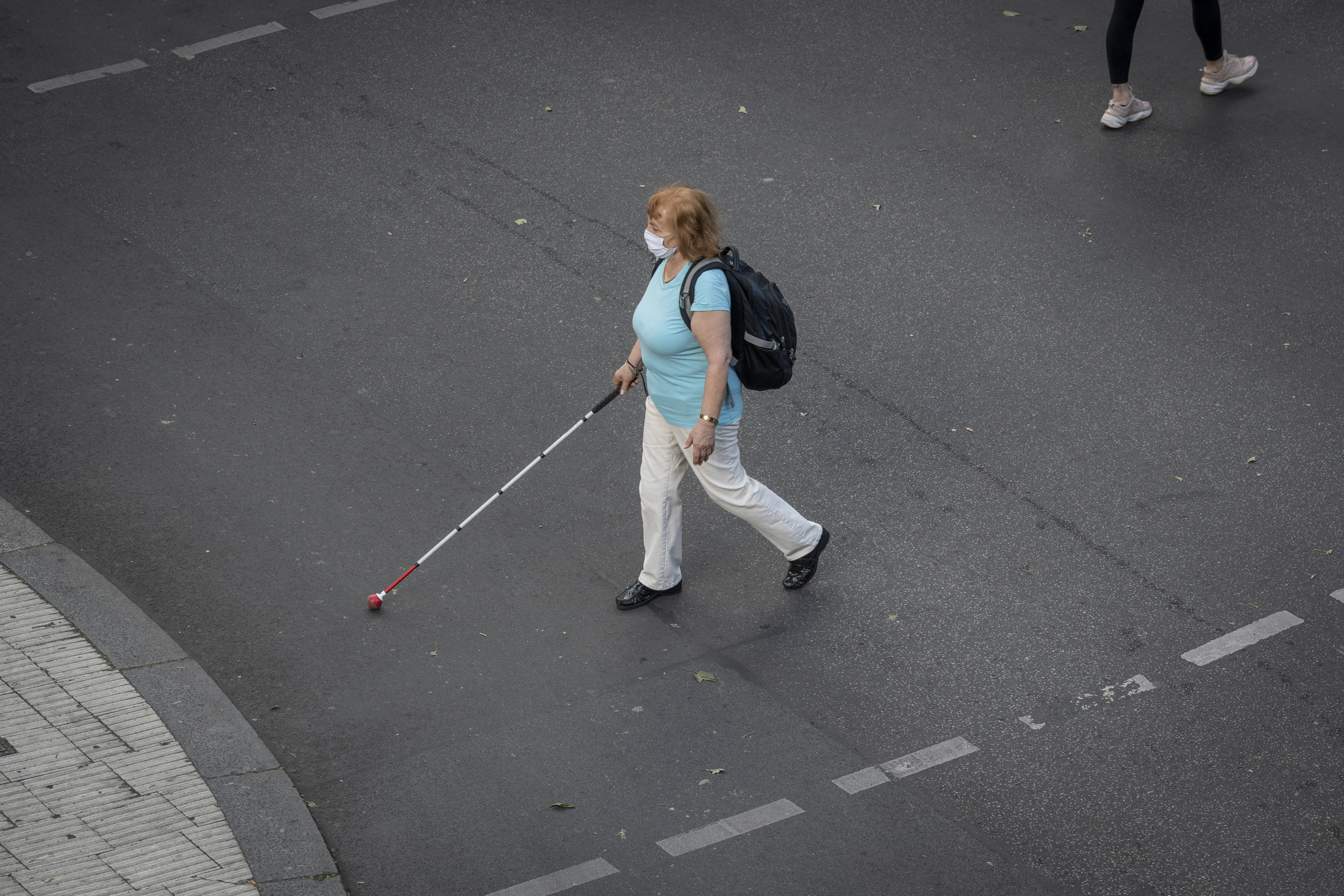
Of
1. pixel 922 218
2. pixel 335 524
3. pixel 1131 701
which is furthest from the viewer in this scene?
pixel 922 218

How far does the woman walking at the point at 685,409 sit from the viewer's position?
207 inches

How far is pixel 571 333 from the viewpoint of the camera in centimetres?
763

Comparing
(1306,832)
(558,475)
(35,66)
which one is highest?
(35,66)

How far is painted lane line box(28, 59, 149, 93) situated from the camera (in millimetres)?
9625

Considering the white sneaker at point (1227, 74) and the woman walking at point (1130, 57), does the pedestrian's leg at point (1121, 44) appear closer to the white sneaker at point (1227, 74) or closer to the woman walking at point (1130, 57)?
the woman walking at point (1130, 57)

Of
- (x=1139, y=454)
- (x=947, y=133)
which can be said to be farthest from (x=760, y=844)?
(x=947, y=133)

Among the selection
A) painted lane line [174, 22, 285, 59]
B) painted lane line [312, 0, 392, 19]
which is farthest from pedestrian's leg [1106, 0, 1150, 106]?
painted lane line [174, 22, 285, 59]

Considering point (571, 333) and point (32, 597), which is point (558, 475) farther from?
point (32, 597)

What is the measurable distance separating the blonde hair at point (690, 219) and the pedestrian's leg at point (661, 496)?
2.41 feet

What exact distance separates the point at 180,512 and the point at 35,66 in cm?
519

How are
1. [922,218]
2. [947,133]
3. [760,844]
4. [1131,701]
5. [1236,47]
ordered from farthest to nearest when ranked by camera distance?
1. [1236,47]
2. [947,133]
3. [922,218]
4. [1131,701]
5. [760,844]

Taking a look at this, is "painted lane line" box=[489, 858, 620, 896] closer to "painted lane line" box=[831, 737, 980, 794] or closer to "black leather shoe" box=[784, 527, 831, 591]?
"painted lane line" box=[831, 737, 980, 794]

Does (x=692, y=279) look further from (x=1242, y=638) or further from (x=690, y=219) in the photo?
(x=1242, y=638)

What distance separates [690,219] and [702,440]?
2.86ft
